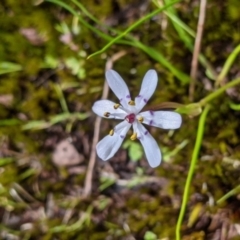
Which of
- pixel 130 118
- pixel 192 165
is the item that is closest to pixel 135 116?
pixel 130 118

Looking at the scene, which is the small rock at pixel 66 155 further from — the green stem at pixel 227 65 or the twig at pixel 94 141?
the green stem at pixel 227 65

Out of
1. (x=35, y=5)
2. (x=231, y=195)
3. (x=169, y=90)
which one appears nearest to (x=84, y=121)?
(x=169, y=90)

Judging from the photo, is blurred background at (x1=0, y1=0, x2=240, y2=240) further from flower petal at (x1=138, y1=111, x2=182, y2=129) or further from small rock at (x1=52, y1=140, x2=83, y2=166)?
flower petal at (x1=138, y1=111, x2=182, y2=129)

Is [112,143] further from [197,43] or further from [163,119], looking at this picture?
[197,43]

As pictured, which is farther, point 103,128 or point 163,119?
point 103,128

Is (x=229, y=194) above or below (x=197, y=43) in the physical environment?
below

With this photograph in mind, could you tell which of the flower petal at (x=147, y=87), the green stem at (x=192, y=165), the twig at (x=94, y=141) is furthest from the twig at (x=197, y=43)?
the flower petal at (x=147, y=87)

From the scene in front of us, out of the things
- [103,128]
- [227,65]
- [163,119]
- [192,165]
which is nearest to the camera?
[163,119]
